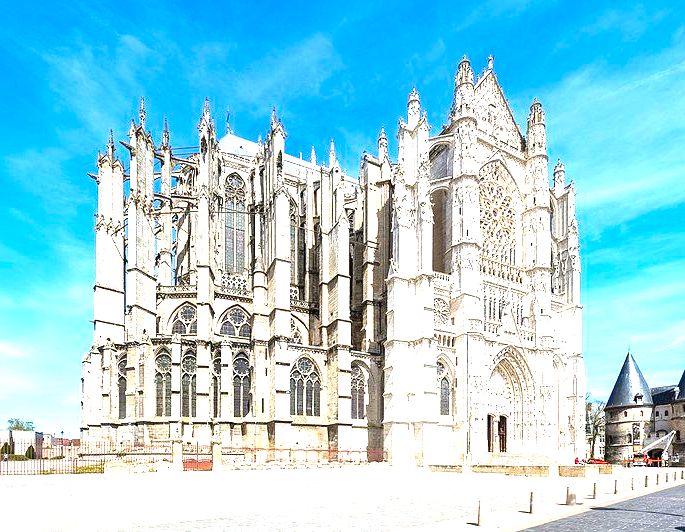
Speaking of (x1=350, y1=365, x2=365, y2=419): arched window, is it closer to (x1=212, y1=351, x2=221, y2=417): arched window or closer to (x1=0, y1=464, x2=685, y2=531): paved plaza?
(x1=212, y1=351, x2=221, y2=417): arched window

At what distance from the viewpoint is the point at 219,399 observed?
3334cm

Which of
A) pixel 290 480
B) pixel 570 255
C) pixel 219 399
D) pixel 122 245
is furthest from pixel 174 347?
pixel 570 255

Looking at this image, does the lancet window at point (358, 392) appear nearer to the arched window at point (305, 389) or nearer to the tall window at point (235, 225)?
the arched window at point (305, 389)

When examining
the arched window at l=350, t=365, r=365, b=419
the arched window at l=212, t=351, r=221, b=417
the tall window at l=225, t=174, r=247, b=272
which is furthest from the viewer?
the tall window at l=225, t=174, r=247, b=272

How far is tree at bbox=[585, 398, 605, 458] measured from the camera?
2571 inches

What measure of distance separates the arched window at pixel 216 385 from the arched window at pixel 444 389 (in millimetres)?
12404

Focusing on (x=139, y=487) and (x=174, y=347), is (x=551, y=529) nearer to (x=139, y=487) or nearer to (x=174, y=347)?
(x=139, y=487)

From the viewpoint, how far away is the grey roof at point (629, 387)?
5709 centimetres

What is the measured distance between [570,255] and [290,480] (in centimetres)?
2936

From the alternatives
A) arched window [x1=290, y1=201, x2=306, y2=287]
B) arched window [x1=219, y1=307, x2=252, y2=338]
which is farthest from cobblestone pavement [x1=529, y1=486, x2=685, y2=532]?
arched window [x1=290, y1=201, x2=306, y2=287]

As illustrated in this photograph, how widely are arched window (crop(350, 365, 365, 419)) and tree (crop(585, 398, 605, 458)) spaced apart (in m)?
38.2

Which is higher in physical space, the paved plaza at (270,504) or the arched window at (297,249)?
the arched window at (297,249)

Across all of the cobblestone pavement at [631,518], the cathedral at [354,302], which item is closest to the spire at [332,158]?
the cathedral at [354,302]

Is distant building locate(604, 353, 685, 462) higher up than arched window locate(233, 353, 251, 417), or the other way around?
arched window locate(233, 353, 251, 417)
